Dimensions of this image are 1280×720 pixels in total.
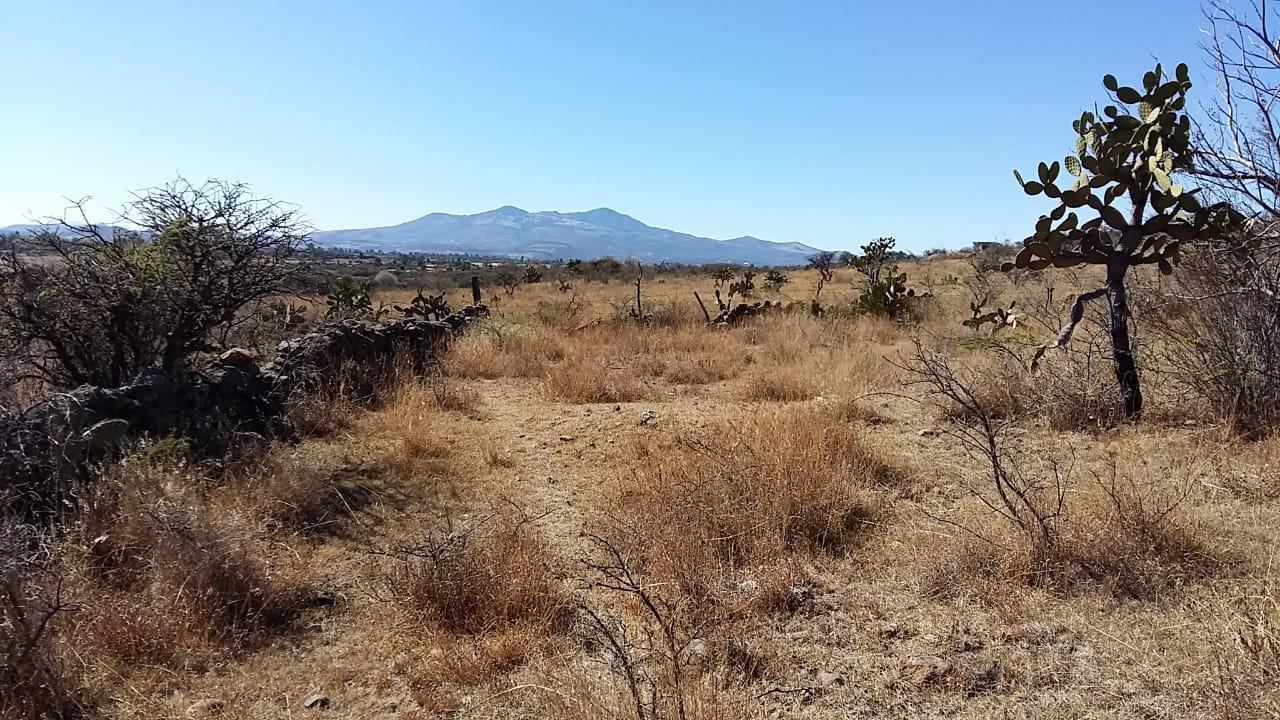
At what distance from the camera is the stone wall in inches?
138

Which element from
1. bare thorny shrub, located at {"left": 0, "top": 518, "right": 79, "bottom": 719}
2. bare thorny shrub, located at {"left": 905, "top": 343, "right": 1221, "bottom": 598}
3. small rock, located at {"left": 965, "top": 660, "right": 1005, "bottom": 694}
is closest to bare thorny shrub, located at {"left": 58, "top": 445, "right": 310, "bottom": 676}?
bare thorny shrub, located at {"left": 0, "top": 518, "right": 79, "bottom": 719}

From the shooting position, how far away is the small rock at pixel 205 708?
236cm

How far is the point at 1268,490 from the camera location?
3746 millimetres

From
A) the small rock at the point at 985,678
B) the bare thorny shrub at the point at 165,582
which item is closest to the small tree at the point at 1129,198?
the small rock at the point at 985,678

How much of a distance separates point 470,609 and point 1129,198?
5.51 metres

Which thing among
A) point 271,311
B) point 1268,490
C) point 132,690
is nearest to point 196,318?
point 271,311

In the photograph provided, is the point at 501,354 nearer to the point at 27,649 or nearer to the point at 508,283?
the point at 27,649

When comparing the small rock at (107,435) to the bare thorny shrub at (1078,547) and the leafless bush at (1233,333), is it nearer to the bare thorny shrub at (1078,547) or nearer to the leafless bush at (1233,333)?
the bare thorny shrub at (1078,547)

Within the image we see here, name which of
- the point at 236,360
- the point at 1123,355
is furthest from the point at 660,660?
the point at 236,360

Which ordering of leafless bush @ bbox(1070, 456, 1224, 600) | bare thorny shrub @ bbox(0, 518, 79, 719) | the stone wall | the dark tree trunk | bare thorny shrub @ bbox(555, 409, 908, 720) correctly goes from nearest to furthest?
bare thorny shrub @ bbox(0, 518, 79, 719), bare thorny shrub @ bbox(555, 409, 908, 720), leafless bush @ bbox(1070, 456, 1224, 600), the stone wall, the dark tree trunk

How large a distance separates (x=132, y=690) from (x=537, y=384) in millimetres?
5781

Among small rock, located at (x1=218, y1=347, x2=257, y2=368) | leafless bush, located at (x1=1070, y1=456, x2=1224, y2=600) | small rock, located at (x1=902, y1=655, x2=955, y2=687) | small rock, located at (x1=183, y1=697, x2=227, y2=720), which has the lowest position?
small rock, located at (x1=183, y1=697, x2=227, y2=720)

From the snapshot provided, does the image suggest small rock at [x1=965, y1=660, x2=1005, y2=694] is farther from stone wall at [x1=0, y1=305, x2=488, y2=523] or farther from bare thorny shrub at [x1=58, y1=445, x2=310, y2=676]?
stone wall at [x1=0, y1=305, x2=488, y2=523]

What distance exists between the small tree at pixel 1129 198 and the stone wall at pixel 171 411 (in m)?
6.04
